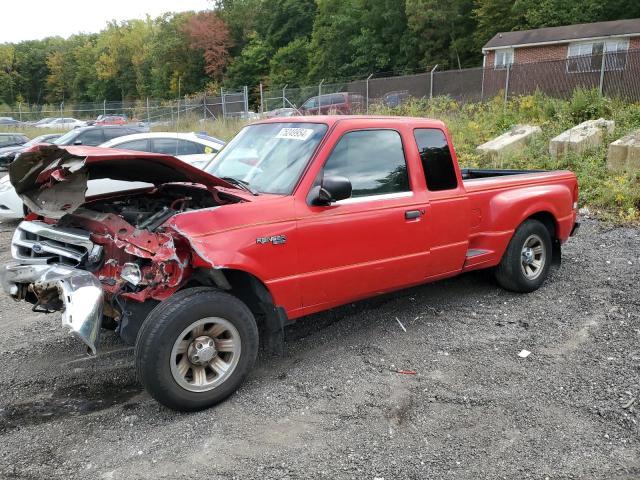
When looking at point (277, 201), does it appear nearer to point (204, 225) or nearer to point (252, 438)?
point (204, 225)

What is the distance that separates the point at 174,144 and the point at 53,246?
23.6 ft

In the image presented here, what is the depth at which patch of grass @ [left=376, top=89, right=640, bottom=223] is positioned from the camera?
9.12 m

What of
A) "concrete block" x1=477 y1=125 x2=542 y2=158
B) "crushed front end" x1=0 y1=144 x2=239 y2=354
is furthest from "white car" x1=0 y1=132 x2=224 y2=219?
"concrete block" x1=477 y1=125 x2=542 y2=158

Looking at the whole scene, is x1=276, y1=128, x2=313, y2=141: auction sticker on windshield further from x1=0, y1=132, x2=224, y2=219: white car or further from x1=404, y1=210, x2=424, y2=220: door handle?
x1=0, y1=132, x2=224, y2=219: white car

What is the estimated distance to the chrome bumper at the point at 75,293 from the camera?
10.5 feet

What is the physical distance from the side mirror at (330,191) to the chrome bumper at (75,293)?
5.18 ft

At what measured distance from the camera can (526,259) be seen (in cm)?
579

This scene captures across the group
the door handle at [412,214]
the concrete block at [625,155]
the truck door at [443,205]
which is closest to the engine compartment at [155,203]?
the door handle at [412,214]

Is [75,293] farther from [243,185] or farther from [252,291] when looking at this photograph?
[243,185]

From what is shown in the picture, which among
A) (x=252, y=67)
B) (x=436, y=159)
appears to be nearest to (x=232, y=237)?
(x=436, y=159)

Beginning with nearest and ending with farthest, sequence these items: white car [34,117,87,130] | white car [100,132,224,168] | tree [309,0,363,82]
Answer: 1. white car [100,132,224,168]
2. white car [34,117,87,130]
3. tree [309,0,363,82]

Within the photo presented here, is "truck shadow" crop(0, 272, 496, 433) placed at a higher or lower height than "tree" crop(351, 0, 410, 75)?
lower

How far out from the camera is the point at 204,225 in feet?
11.4

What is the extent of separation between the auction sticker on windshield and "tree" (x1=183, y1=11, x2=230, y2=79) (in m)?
63.3
